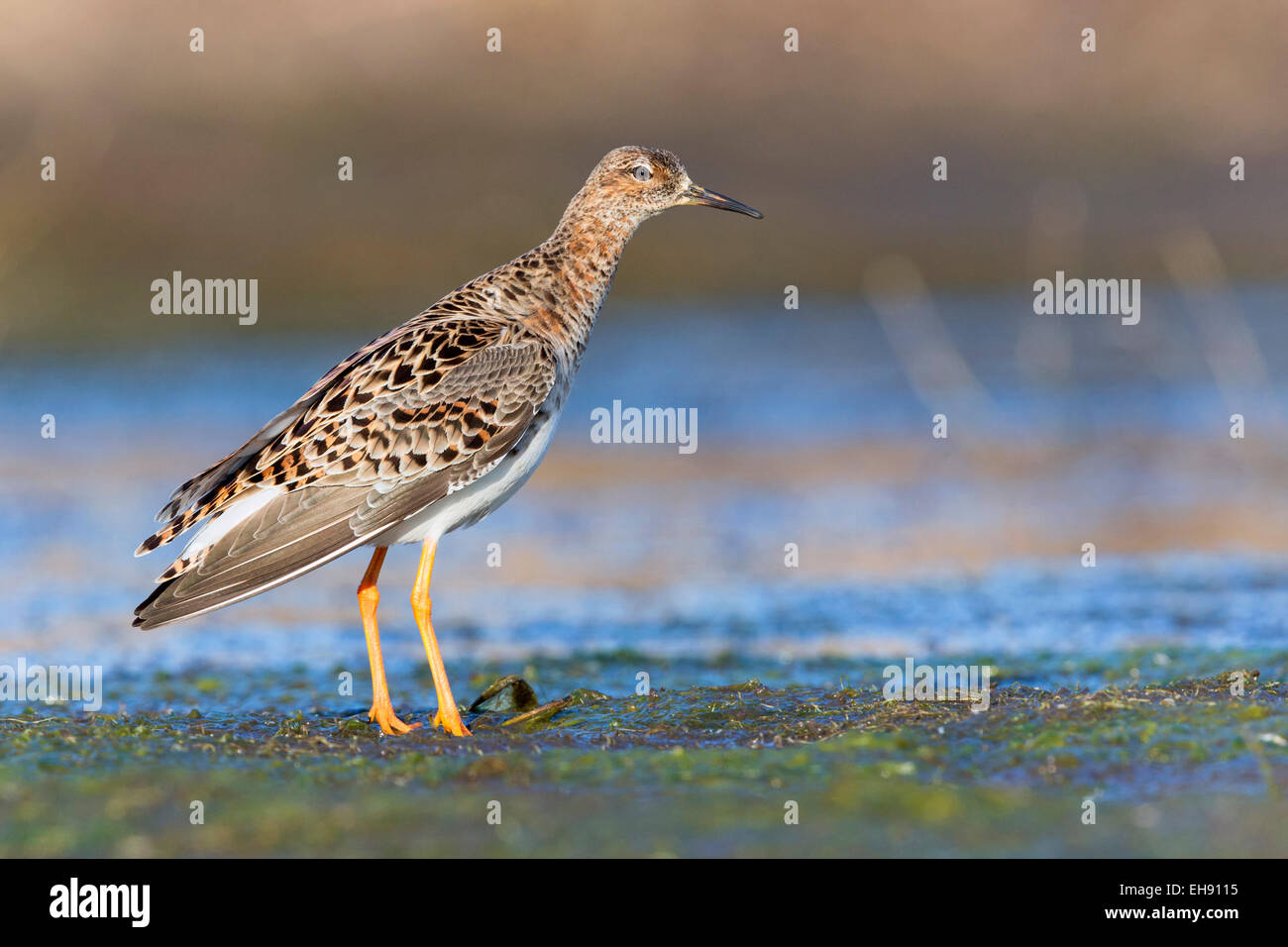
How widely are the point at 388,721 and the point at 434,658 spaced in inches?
15.6

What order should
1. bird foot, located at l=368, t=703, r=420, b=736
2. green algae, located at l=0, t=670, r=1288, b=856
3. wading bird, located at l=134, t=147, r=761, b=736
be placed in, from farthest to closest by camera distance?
1. bird foot, located at l=368, t=703, r=420, b=736
2. wading bird, located at l=134, t=147, r=761, b=736
3. green algae, located at l=0, t=670, r=1288, b=856

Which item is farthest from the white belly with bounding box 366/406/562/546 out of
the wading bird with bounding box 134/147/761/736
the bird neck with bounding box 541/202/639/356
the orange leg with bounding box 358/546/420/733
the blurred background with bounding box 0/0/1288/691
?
the blurred background with bounding box 0/0/1288/691

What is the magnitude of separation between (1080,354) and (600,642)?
11.6m

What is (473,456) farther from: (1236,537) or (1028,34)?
(1028,34)

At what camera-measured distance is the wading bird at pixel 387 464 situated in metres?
8.10

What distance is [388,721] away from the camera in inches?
339

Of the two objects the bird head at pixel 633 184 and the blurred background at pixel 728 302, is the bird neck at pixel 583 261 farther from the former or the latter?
the blurred background at pixel 728 302

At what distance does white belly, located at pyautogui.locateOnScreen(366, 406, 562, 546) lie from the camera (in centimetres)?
A: 847

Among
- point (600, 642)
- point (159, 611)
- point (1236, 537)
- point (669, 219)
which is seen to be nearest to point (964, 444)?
point (1236, 537)

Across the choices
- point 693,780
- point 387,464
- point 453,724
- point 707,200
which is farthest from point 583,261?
point 693,780

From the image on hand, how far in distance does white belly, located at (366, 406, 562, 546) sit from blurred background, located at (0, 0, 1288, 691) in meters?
1.90

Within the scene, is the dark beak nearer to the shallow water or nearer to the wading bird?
the wading bird

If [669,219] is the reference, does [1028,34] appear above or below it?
above
